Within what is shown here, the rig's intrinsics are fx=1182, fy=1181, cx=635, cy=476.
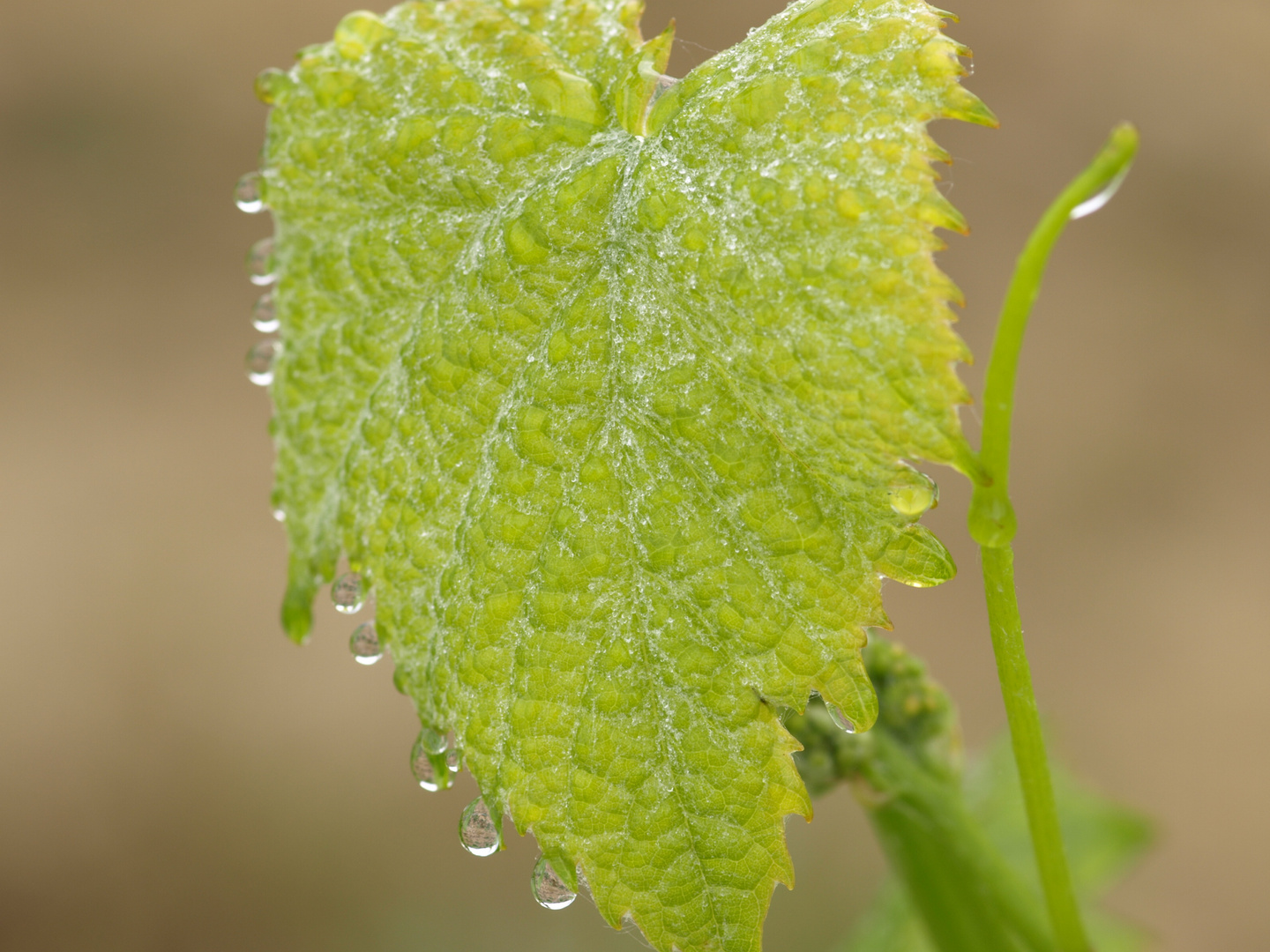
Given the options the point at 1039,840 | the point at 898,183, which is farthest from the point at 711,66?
the point at 1039,840

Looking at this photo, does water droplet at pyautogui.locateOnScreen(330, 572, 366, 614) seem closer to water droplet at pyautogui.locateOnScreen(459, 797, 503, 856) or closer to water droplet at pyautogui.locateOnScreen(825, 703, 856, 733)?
water droplet at pyautogui.locateOnScreen(459, 797, 503, 856)

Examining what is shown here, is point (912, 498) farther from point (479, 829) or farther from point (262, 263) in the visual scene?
point (262, 263)

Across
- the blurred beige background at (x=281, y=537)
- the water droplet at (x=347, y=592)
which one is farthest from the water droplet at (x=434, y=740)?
the blurred beige background at (x=281, y=537)

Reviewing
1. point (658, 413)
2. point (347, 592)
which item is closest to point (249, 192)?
point (347, 592)

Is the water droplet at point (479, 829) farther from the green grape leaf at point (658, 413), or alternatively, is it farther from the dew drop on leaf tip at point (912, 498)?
the dew drop on leaf tip at point (912, 498)

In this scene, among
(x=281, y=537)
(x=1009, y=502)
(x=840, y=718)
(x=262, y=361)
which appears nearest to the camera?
(x=1009, y=502)

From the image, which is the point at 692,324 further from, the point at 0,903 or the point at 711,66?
the point at 0,903
